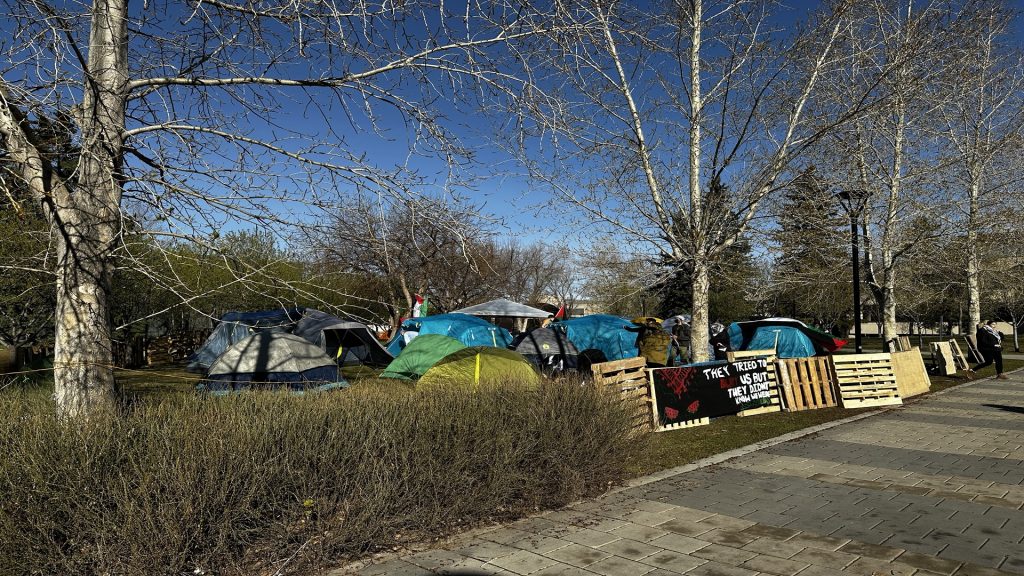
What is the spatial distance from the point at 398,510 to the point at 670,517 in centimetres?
237

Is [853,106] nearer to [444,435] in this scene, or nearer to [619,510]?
[619,510]

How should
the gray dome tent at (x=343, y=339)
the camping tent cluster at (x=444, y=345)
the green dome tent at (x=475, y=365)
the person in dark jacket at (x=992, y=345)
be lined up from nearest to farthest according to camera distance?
the green dome tent at (x=475, y=365) < the camping tent cluster at (x=444, y=345) < the person in dark jacket at (x=992, y=345) < the gray dome tent at (x=343, y=339)

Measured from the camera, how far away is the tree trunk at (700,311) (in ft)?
39.9

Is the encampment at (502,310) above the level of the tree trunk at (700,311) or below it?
above

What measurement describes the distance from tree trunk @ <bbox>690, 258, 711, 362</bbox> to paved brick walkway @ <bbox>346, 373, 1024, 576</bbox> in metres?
4.39

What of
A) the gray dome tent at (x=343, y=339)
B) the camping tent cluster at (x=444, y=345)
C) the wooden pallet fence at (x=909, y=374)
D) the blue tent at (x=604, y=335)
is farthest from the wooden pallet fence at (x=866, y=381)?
the gray dome tent at (x=343, y=339)

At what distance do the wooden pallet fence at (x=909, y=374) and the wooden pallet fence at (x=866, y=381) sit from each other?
0.52 metres

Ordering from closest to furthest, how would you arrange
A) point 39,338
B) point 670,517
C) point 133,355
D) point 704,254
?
point 670,517
point 704,254
point 39,338
point 133,355

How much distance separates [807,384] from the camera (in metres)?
12.3

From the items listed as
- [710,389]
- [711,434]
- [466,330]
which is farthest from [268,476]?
[466,330]

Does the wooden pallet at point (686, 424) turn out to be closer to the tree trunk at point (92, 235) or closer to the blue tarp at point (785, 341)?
the tree trunk at point (92, 235)

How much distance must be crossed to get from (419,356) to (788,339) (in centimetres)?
1259

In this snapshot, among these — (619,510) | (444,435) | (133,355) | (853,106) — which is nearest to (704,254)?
(853,106)

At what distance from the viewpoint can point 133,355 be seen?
2573cm
